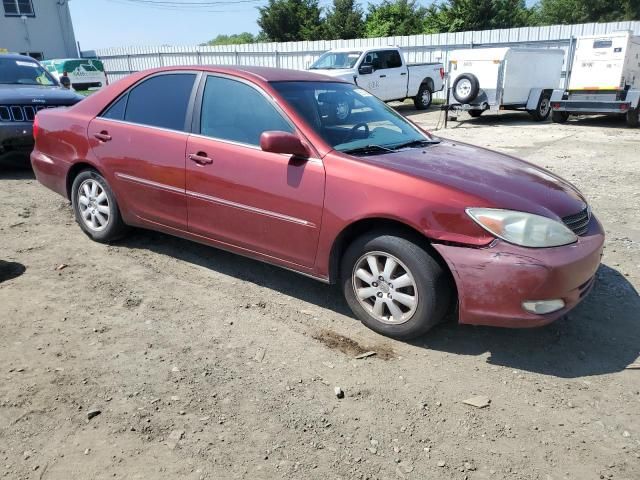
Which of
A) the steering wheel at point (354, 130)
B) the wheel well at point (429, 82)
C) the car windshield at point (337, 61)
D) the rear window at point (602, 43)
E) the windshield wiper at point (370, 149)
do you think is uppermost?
the rear window at point (602, 43)

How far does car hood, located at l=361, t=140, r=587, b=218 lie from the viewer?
310 cm

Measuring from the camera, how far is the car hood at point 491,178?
3.10 m

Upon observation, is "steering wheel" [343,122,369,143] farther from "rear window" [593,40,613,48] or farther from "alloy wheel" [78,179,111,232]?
"rear window" [593,40,613,48]

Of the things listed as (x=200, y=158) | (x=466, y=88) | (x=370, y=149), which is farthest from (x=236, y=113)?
(x=466, y=88)

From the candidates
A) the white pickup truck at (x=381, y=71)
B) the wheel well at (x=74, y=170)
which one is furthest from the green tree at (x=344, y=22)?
the wheel well at (x=74, y=170)

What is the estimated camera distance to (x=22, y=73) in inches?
338

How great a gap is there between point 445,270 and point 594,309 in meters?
1.44

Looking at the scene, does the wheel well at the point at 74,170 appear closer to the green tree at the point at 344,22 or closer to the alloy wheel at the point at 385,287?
the alloy wheel at the point at 385,287

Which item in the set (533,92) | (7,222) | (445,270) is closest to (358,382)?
(445,270)

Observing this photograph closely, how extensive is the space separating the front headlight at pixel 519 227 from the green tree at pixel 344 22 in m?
36.1

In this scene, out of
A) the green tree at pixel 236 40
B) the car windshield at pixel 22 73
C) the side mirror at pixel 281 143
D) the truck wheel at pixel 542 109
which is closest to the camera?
the side mirror at pixel 281 143

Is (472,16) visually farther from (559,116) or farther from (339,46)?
(559,116)

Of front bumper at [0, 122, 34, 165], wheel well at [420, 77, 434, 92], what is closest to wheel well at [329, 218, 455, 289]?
front bumper at [0, 122, 34, 165]

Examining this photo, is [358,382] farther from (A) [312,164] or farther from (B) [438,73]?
(B) [438,73]
